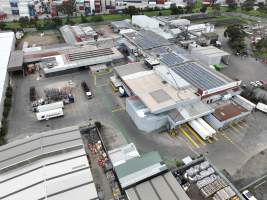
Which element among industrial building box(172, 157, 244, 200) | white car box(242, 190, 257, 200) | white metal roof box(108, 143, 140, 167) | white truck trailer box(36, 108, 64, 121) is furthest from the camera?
white truck trailer box(36, 108, 64, 121)

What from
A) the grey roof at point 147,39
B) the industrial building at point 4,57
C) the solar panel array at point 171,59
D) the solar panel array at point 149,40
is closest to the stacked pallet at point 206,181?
the solar panel array at point 171,59

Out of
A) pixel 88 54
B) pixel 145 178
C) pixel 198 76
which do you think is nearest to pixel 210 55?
pixel 198 76

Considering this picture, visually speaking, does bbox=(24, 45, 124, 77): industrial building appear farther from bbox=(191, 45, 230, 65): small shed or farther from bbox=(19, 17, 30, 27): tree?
bbox=(19, 17, 30, 27): tree

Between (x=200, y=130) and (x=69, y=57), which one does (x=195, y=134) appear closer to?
(x=200, y=130)

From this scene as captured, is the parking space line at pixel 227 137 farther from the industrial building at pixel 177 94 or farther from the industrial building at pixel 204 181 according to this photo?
the industrial building at pixel 204 181

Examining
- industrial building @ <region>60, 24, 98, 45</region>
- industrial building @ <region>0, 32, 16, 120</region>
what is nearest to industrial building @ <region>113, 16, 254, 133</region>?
industrial building @ <region>0, 32, 16, 120</region>

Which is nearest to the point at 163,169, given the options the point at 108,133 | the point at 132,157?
the point at 132,157

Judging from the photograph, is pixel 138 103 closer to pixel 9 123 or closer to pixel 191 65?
pixel 191 65
